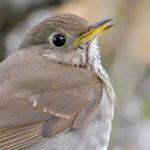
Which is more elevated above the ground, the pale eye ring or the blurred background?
the pale eye ring

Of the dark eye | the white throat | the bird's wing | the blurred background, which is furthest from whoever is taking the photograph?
the blurred background

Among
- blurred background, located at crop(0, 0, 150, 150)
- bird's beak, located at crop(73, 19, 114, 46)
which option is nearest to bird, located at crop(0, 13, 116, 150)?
bird's beak, located at crop(73, 19, 114, 46)

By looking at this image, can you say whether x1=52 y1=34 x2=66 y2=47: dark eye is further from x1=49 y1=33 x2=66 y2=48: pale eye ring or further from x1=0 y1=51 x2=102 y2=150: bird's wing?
x1=0 y1=51 x2=102 y2=150: bird's wing

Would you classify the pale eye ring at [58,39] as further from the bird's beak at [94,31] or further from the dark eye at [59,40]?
the bird's beak at [94,31]

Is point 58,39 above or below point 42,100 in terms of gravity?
above

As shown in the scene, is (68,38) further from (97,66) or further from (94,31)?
(97,66)

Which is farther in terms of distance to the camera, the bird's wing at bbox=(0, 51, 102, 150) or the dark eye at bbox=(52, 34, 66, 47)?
the dark eye at bbox=(52, 34, 66, 47)

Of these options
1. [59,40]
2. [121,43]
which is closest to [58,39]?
[59,40]
